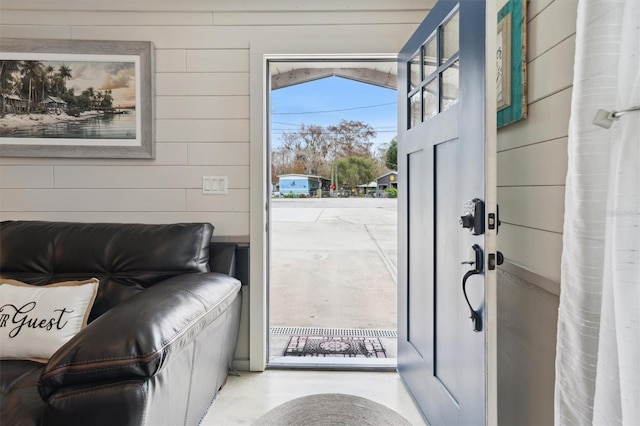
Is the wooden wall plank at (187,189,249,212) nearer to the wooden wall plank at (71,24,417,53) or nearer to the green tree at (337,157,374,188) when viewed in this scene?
the wooden wall plank at (71,24,417,53)

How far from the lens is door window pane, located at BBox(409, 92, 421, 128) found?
1.82 metres

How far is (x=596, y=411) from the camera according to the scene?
75 cm

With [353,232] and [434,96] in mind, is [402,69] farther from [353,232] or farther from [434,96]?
[353,232]

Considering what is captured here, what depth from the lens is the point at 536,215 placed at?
1193mm

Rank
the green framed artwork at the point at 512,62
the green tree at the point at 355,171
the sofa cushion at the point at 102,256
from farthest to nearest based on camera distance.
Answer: the green tree at the point at 355,171, the sofa cushion at the point at 102,256, the green framed artwork at the point at 512,62

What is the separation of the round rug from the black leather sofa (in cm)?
38

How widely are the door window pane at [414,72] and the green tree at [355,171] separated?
10.2ft

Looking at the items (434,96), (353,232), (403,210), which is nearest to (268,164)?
(403,210)

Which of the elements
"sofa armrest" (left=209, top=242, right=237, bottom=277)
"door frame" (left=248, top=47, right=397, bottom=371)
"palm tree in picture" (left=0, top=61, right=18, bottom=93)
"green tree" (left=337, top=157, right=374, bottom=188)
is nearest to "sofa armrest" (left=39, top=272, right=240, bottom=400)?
"sofa armrest" (left=209, top=242, right=237, bottom=277)

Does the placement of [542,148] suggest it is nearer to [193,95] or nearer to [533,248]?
[533,248]

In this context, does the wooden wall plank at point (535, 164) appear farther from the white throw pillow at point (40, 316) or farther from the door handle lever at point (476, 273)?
the white throw pillow at point (40, 316)

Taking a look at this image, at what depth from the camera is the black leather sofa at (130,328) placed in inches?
39.2

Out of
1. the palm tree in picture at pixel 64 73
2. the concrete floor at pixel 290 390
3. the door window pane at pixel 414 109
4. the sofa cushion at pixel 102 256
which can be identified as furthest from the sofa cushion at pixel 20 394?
the door window pane at pixel 414 109

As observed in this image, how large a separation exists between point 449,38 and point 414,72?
1.28 feet
